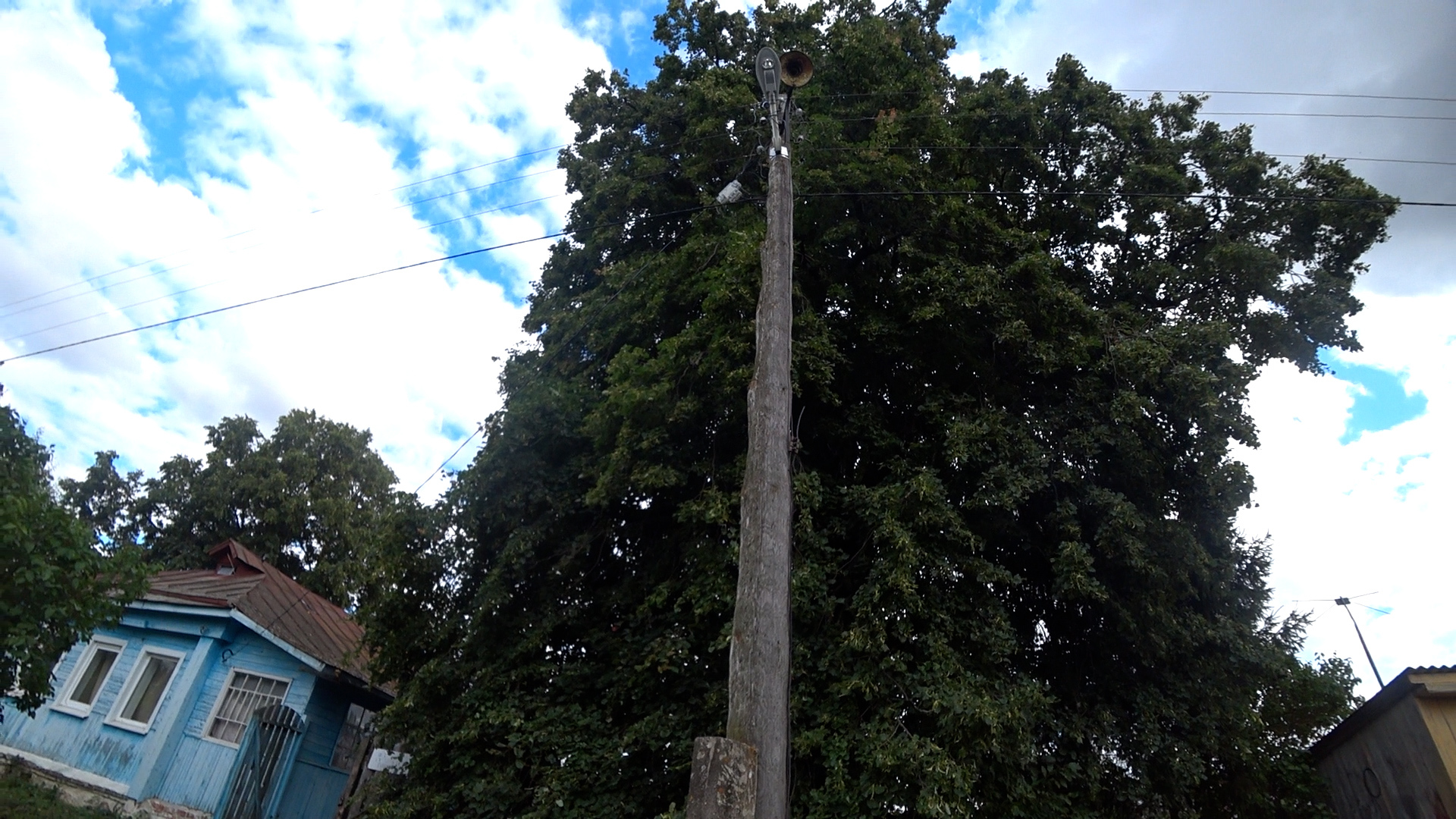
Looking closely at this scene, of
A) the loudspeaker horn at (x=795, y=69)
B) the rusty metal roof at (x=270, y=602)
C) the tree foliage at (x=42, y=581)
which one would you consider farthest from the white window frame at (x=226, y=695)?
the loudspeaker horn at (x=795, y=69)

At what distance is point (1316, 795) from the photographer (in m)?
8.92

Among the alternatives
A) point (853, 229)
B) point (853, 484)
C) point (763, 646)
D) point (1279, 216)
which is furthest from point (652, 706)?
point (1279, 216)

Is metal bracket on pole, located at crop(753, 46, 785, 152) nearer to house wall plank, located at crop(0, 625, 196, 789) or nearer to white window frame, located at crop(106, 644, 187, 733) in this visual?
house wall plank, located at crop(0, 625, 196, 789)

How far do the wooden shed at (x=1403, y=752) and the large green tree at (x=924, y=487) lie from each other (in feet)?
2.03

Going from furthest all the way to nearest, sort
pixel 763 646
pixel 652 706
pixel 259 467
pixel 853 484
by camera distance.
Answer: pixel 259 467, pixel 853 484, pixel 652 706, pixel 763 646

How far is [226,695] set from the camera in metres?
12.9

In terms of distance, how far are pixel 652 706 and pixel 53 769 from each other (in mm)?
A: 11536

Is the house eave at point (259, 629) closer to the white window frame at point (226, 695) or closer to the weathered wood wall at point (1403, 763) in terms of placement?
the white window frame at point (226, 695)

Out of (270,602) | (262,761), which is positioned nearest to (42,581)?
(262,761)

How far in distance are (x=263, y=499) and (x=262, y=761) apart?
52.4 ft

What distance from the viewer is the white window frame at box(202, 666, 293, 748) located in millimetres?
12383

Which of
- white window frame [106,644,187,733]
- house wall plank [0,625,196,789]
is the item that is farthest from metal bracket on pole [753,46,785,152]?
white window frame [106,644,187,733]

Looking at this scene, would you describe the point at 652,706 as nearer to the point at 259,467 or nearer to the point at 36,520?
the point at 36,520

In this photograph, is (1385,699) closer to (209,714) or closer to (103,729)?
(209,714)
